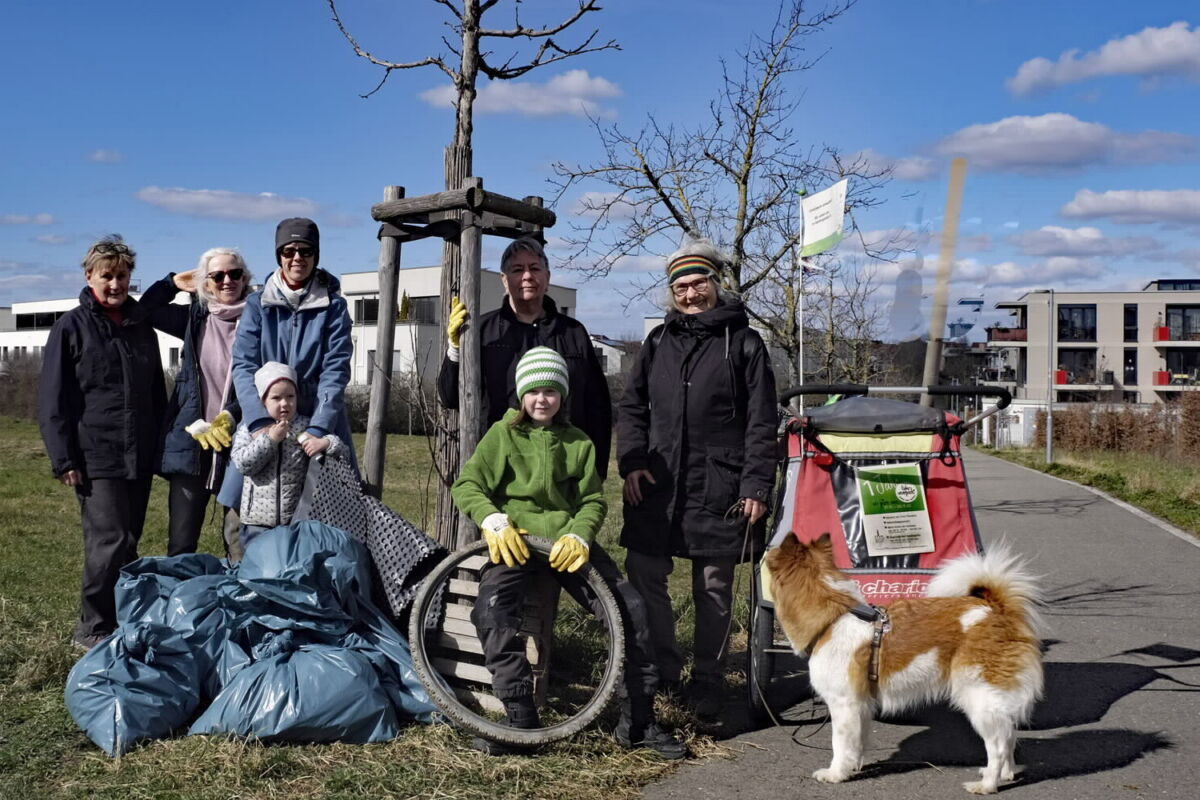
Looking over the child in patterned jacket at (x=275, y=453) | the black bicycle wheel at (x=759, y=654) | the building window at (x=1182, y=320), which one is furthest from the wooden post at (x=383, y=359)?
the building window at (x=1182, y=320)

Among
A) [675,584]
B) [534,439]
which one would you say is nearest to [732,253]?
[675,584]

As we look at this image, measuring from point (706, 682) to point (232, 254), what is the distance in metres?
3.39

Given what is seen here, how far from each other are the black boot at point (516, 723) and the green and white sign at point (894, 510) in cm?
181

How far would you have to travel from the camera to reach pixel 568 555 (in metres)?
4.48

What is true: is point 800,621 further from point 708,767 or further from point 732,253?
point 732,253

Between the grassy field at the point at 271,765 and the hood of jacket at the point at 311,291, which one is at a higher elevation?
the hood of jacket at the point at 311,291

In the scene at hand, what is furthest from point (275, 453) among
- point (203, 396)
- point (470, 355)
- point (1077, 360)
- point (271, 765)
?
point (1077, 360)

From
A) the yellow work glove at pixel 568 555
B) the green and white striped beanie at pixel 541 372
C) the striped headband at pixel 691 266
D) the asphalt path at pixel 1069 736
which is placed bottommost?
the asphalt path at pixel 1069 736

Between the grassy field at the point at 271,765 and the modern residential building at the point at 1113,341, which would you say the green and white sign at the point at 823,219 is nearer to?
the grassy field at the point at 271,765

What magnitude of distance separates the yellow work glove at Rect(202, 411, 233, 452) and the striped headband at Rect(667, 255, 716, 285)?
242 centimetres

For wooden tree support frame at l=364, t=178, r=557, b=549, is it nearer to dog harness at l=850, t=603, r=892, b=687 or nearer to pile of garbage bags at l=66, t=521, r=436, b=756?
pile of garbage bags at l=66, t=521, r=436, b=756

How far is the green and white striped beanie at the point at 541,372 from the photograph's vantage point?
15.3 ft

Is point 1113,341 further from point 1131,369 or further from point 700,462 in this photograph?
point 700,462

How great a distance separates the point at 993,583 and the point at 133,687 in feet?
12.1
